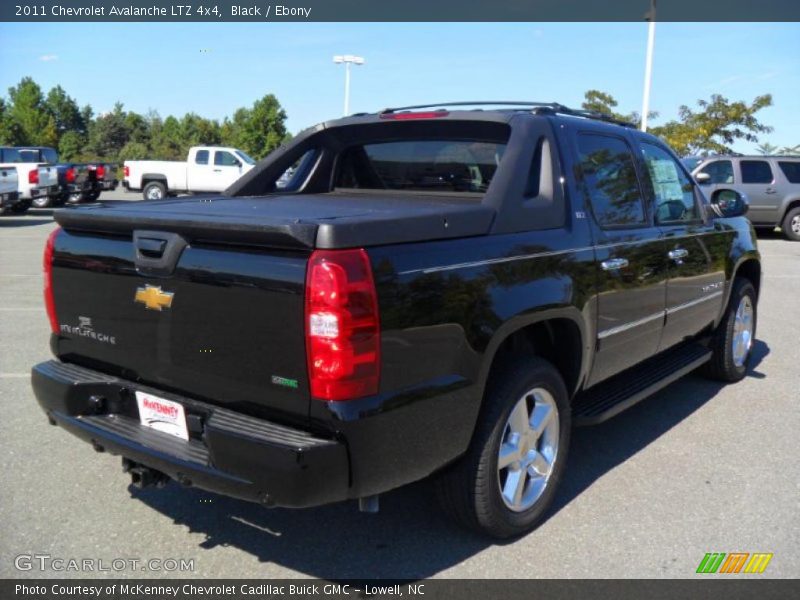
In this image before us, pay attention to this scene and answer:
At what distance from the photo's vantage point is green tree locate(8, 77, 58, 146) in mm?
58281

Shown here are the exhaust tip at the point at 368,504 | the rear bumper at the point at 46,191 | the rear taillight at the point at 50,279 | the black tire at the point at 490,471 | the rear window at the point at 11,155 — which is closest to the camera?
the exhaust tip at the point at 368,504

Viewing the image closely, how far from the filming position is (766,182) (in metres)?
17.9

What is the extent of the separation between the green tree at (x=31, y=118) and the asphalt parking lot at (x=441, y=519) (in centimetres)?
6035

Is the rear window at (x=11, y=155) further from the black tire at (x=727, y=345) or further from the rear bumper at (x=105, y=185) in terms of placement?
the black tire at (x=727, y=345)

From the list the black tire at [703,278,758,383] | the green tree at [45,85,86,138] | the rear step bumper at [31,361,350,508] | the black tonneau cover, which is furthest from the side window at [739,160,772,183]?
the green tree at [45,85,86,138]

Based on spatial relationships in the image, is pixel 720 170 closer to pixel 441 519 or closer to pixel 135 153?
pixel 441 519

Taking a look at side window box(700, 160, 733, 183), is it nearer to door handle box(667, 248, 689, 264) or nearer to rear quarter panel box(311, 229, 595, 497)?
door handle box(667, 248, 689, 264)

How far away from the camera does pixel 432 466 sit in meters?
2.76

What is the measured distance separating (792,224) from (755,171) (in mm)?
1608

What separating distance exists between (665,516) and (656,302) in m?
1.30

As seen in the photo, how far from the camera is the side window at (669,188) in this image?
177 inches

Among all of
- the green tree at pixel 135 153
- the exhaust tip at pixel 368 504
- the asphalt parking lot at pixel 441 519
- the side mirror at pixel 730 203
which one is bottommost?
the asphalt parking lot at pixel 441 519

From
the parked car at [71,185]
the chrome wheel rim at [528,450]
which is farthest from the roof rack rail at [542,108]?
the parked car at [71,185]
